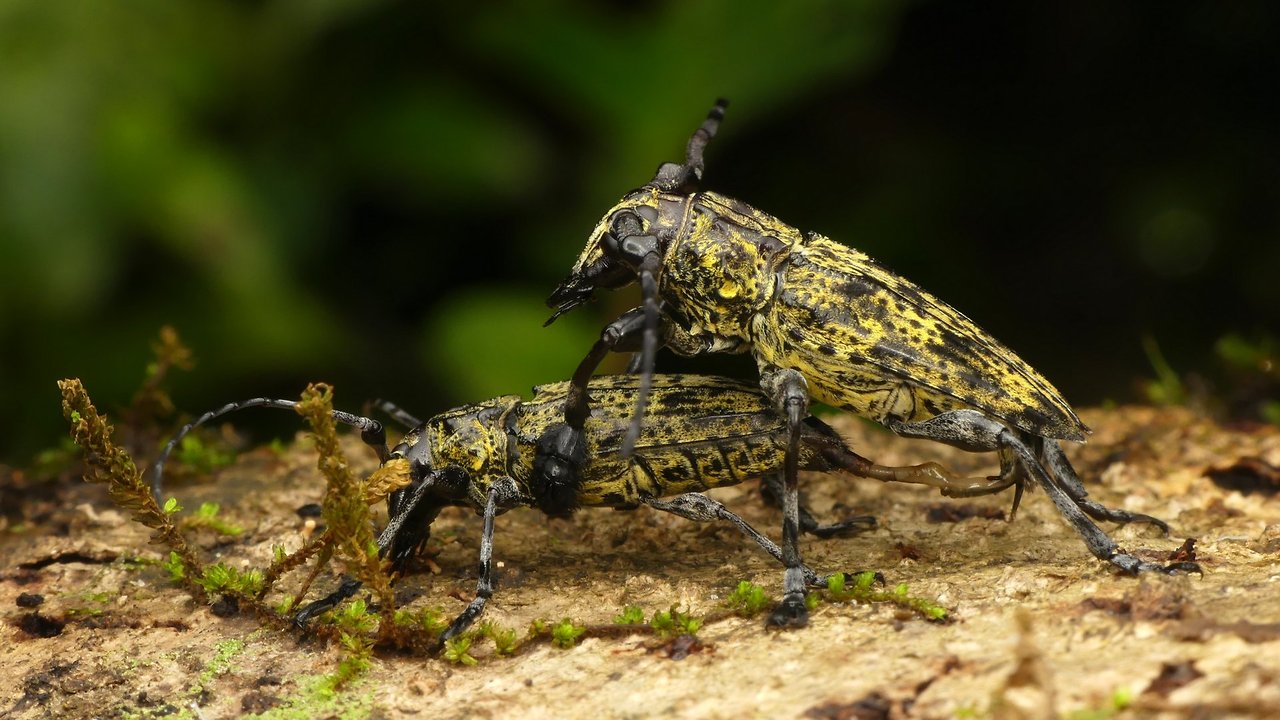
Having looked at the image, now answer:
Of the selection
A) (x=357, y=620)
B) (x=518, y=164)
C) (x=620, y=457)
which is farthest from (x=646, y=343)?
(x=518, y=164)

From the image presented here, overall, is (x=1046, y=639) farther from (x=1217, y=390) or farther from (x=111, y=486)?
(x=1217, y=390)

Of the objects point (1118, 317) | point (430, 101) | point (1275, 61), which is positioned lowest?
point (1118, 317)

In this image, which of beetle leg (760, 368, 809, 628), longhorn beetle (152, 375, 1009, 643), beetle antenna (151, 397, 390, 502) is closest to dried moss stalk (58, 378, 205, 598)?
beetle antenna (151, 397, 390, 502)

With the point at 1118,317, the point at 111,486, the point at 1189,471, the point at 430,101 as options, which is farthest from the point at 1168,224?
the point at 111,486

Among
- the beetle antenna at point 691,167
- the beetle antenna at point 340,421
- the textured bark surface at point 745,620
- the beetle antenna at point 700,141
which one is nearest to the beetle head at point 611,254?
the beetle antenna at point 691,167

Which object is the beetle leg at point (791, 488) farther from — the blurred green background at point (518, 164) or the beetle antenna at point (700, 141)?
the blurred green background at point (518, 164)

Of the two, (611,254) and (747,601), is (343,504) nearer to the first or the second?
(747,601)
